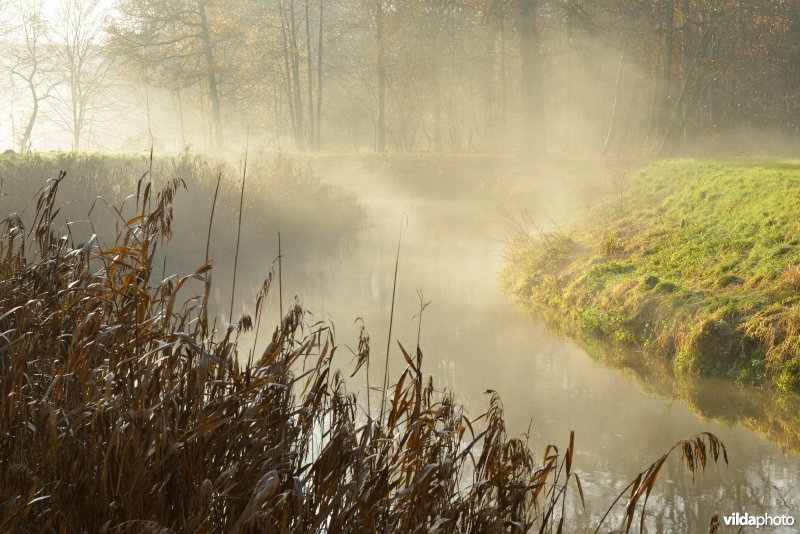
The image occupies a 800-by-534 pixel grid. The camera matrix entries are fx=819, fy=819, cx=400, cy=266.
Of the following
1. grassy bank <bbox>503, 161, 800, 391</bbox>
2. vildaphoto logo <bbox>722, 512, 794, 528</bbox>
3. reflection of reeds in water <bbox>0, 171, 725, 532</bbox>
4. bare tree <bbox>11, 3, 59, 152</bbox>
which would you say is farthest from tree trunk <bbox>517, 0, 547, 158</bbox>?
reflection of reeds in water <bbox>0, 171, 725, 532</bbox>

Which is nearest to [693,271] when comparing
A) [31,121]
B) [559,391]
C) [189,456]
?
[559,391]

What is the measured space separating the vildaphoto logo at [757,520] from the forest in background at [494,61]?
17.4m

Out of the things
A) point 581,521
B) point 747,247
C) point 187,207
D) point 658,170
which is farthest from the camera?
point 658,170

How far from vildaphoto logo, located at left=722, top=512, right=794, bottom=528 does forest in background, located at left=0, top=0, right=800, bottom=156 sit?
685 inches

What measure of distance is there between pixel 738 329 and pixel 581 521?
13.0 ft

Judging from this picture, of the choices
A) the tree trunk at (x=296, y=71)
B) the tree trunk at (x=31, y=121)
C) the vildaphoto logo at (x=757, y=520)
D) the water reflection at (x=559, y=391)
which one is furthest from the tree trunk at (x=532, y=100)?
the vildaphoto logo at (x=757, y=520)

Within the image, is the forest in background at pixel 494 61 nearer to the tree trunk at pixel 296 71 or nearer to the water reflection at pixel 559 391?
the tree trunk at pixel 296 71

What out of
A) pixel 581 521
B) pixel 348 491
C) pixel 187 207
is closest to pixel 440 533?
pixel 348 491

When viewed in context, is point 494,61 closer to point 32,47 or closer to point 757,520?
point 32,47

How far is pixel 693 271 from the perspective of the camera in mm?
10477

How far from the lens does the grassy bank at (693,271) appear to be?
27.1 ft

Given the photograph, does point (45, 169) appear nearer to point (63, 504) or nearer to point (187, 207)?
point (187, 207)

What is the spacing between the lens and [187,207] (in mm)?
15594

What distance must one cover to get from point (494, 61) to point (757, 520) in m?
28.6
